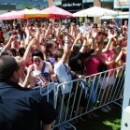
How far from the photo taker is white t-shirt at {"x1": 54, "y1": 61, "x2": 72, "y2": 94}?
5.51 meters

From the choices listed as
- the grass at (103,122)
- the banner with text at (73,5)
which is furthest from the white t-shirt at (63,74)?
the banner with text at (73,5)

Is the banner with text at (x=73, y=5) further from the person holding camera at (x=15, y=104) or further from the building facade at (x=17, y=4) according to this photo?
the person holding camera at (x=15, y=104)

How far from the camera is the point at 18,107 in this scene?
2.46 metres

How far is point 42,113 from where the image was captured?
2629 mm

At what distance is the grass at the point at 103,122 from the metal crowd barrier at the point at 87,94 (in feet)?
0.82

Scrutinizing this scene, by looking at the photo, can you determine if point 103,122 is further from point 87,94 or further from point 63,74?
point 63,74

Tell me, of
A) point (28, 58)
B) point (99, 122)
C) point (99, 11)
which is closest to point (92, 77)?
point (99, 122)

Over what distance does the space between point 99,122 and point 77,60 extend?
4.40 feet

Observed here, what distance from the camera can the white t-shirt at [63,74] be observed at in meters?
5.51

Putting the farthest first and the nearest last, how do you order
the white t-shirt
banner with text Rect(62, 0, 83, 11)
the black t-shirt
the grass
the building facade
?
the building facade, banner with text Rect(62, 0, 83, 11), the grass, the white t-shirt, the black t-shirt

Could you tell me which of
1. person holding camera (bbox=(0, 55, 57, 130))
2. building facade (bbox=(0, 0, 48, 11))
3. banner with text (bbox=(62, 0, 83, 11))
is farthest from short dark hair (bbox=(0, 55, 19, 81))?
building facade (bbox=(0, 0, 48, 11))

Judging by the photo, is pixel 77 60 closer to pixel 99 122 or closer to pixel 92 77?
pixel 92 77

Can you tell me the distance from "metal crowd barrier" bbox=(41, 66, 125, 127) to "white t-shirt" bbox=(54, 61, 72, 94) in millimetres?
30

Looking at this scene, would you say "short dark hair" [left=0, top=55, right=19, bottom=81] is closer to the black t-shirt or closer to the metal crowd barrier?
the black t-shirt
